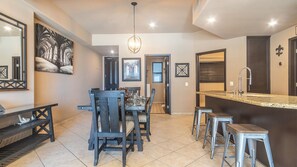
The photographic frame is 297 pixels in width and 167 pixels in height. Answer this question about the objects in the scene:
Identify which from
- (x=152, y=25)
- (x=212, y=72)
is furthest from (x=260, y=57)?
(x=212, y=72)

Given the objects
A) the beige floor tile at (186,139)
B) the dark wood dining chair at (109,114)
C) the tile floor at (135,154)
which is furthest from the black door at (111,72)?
the dark wood dining chair at (109,114)

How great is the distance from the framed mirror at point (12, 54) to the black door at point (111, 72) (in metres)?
4.68

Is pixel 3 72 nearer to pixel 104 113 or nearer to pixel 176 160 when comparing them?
pixel 104 113

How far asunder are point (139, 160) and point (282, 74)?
13.0ft

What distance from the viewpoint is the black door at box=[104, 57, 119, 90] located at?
744 cm

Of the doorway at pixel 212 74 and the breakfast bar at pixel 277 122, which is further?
the doorway at pixel 212 74

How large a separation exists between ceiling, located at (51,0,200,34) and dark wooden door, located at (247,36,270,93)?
165cm

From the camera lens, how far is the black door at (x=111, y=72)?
24.4 feet

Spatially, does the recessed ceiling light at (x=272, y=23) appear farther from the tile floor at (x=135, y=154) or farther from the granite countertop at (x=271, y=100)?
the tile floor at (x=135, y=154)

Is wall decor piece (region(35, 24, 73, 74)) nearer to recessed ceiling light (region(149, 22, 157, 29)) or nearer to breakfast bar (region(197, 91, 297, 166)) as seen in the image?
recessed ceiling light (region(149, 22, 157, 29))

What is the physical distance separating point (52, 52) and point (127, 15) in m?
2.00

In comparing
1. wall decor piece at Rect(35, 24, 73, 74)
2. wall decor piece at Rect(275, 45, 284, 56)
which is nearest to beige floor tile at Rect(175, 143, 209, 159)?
wall decor piece at Rect(275, 45, 284, 56)

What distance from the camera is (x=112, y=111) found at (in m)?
2.05

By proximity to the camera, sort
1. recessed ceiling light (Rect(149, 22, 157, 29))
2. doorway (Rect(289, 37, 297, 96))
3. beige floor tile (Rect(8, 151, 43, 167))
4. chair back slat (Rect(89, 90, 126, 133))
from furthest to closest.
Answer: recessed ceiling light (Rect(149, 22, 157, 29)), doorway (Rect(289, 37, 297, 96)), beige floor tile (Rect(8, 151, 43, 167)), chair back slat (Rect(89, 90, 126, 133))
